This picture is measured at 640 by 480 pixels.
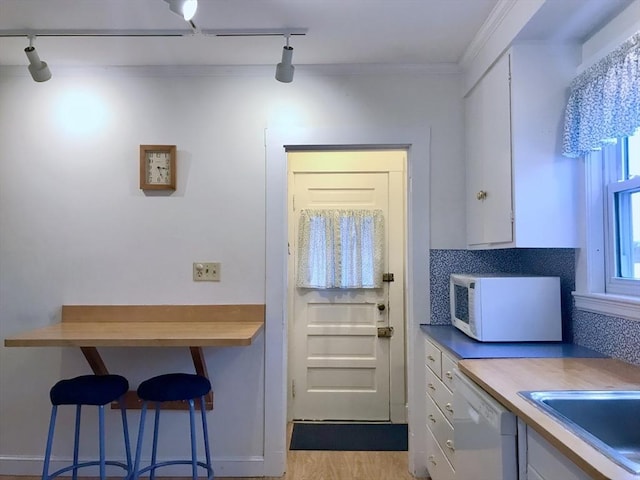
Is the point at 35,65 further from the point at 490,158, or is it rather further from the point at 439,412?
the point at 439,412

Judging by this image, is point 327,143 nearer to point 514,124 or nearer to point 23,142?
point 514,124

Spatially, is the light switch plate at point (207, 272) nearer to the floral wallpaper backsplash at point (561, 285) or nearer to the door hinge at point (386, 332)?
the floral wallpaper backsplash at point (561, 285)

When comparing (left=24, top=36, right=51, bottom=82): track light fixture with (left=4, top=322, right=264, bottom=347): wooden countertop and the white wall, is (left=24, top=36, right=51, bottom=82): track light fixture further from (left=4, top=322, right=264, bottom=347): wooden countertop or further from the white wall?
(left=4, top=322, right=264, bottom=347): wooden countertop

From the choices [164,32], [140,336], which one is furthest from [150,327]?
[164,32]

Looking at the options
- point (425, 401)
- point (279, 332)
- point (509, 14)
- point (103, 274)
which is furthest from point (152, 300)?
point (509, 14)

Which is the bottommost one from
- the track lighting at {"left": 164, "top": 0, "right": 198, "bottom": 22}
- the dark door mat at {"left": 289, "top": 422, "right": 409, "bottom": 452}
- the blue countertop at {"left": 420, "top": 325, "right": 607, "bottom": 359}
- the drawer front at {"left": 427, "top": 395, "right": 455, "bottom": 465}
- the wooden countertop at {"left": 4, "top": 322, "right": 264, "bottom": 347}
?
the dark door mat at {"left": 289, "top": 422, "right": 409, "bottom": 452}

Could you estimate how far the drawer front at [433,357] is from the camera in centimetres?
207

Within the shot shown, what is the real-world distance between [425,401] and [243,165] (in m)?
1.68

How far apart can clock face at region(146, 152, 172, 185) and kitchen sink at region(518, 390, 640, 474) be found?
2.06 meters

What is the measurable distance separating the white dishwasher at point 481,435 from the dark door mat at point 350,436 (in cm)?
115

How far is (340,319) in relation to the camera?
321 cm

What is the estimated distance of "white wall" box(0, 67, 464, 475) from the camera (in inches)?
95.3

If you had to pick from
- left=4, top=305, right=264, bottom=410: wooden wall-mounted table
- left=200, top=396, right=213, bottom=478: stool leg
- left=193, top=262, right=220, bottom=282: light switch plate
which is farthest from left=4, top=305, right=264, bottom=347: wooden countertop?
left=200, top=396, right=213, bottom=478: stool leg

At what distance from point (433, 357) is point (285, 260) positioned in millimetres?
952
